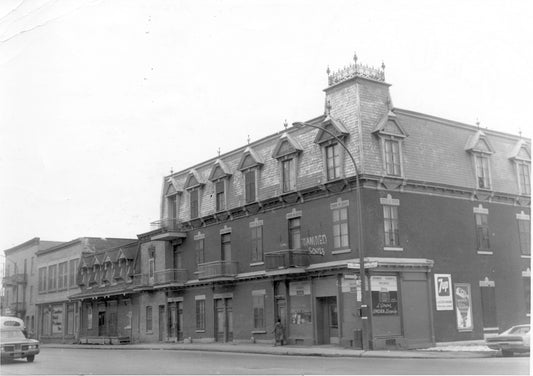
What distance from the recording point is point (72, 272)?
54.9m

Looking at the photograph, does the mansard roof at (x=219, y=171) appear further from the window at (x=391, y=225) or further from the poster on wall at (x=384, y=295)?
the poster on wall at (x=384, y=295)

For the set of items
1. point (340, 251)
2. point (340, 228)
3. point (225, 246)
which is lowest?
point (340, 251)

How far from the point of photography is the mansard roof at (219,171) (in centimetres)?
3712

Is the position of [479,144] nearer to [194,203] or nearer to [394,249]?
[394,249]

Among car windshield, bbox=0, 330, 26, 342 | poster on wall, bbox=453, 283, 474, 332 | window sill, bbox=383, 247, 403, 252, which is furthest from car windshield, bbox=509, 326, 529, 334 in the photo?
car windshield, bbox=0, 330, 26, 342

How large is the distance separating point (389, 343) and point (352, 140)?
8992 millimetres

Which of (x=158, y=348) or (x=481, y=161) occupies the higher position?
(x=481, y=161)

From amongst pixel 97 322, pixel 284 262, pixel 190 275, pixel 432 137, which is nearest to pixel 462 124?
pixel 432 137

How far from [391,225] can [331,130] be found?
5158 mm

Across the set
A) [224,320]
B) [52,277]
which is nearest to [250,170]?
[224,320]

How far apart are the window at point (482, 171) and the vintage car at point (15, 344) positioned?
71.1 feet

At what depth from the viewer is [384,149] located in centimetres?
2888

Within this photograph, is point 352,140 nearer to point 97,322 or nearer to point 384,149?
point 384,149

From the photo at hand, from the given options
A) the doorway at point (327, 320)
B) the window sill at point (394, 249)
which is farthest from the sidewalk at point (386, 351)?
the window sill at point (394, 249)
